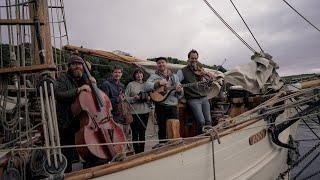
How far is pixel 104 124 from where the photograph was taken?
15.0ft

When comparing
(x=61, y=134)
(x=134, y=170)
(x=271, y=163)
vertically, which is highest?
(x=61, y=134)

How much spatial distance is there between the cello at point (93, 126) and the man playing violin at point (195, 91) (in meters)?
2.01

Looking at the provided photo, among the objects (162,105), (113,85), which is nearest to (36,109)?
(113,85)

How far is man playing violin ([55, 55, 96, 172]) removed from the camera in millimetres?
4508

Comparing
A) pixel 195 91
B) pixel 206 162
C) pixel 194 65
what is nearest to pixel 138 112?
pixel 195 91

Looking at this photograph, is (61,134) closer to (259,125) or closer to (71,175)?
(71,175)

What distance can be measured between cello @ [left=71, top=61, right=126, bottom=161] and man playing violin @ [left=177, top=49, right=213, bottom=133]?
78.9 inches

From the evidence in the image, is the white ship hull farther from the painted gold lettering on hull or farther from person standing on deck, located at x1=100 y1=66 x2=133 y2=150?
person standing on deck, located at x1=100 y1=66 x2=133 y2=150

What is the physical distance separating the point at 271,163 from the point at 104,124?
159 inches

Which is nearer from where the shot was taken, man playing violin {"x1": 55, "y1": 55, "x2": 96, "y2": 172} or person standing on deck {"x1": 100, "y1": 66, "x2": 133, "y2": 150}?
man playing violin {"x1": 55, "y1": 55, "x2": 96, "y2": 172}

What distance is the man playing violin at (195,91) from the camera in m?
6.40

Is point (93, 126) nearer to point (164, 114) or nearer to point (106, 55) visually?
point (164, 114)

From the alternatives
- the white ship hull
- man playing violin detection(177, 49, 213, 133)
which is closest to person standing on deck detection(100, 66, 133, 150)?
man playing violin detection(177, 49, 213, 133)

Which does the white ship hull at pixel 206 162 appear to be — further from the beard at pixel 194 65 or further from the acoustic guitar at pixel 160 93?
the beard at pixel 194 65
